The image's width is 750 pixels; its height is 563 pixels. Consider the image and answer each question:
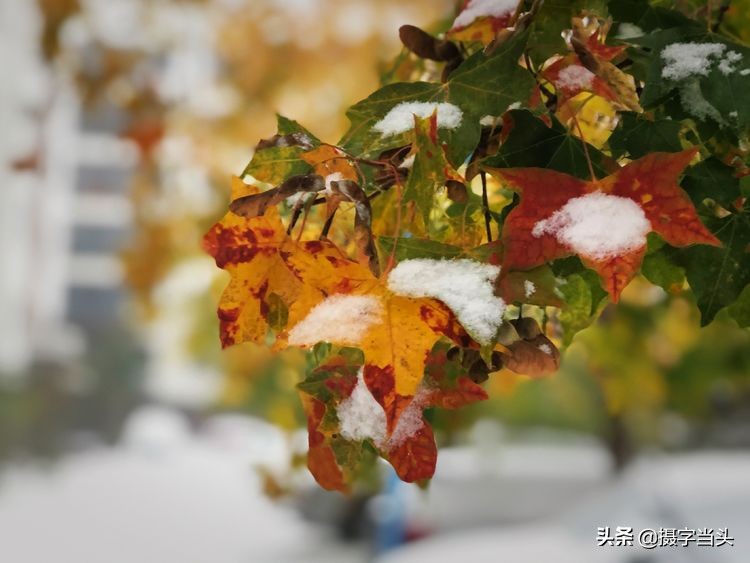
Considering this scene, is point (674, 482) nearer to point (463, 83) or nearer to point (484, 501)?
point (463, 83)

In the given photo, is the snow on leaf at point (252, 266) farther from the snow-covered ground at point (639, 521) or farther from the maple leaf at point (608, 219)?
the snow-covered ground at point (639, 521)

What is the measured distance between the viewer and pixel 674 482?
146 centimetres

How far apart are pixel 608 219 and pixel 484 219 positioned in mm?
63

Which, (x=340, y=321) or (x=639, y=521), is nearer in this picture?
Result: (x=340, y=321)

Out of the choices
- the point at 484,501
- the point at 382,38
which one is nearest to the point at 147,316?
the point at 382,38

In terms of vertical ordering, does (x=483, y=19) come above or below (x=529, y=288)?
above

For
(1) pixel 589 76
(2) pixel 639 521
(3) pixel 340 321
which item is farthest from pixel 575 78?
(2) pixel 639 521

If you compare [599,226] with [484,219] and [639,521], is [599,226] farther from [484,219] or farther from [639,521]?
[639,521]

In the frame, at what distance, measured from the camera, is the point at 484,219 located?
0.29 meters

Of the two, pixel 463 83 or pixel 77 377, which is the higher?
pixel 77 377

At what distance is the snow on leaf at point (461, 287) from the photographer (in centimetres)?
23

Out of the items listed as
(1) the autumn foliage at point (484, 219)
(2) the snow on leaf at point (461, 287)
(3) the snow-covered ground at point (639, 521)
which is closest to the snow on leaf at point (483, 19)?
(1) the autumn foliage at point (484, 219)

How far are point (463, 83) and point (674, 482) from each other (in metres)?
1.36

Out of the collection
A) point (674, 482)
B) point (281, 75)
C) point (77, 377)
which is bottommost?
point (674, 482)
